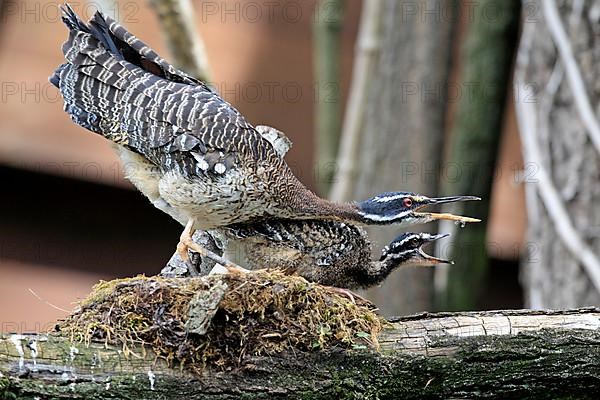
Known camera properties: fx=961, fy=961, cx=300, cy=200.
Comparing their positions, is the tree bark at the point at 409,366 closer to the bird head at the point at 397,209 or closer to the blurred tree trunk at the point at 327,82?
the bird head at the point at 397,209

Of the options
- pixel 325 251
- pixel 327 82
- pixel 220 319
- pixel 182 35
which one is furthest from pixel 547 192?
pixel 220 319

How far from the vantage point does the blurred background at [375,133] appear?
4.49 meters

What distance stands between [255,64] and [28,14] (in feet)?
4.57

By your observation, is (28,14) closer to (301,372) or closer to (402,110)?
(402,110)

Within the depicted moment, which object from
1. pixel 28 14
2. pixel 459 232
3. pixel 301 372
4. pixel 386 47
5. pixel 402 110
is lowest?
pixel 301 372

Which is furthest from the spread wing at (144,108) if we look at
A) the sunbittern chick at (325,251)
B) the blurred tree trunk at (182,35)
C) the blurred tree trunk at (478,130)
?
the blurred tree trunk at (478,130)

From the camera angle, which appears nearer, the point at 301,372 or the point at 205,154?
the point at 301,372

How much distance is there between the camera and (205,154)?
10.2ft

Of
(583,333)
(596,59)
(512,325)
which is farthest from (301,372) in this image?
(596,59)

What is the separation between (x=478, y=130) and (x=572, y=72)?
0.67 m

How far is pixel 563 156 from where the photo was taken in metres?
4.51

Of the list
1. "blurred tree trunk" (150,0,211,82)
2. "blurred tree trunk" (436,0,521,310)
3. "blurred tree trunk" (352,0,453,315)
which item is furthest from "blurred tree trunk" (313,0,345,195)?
"blurred tree trunk" (150,0,211,82)

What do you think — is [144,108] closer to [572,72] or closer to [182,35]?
[182,35]

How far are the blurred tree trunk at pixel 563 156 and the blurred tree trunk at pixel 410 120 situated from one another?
0.45 metres
